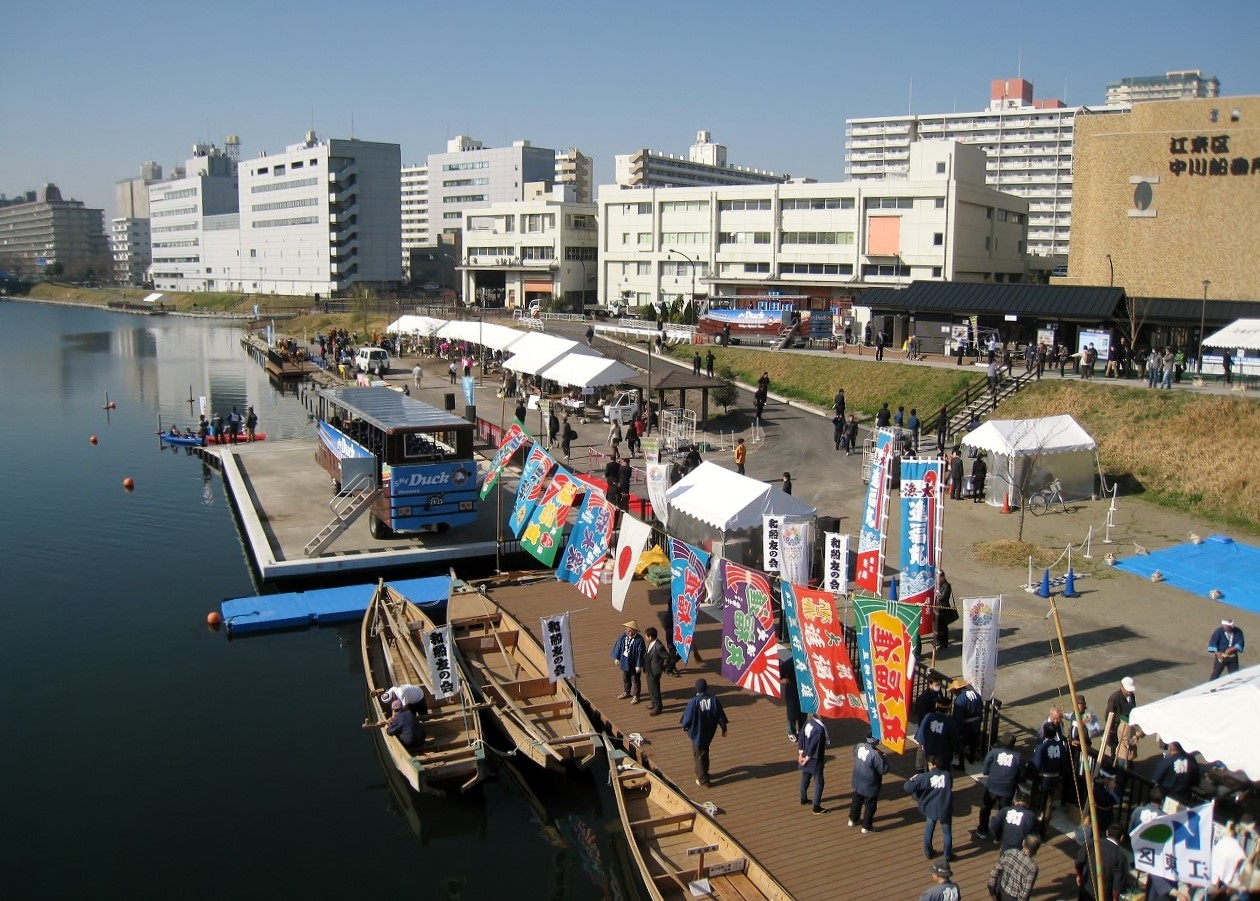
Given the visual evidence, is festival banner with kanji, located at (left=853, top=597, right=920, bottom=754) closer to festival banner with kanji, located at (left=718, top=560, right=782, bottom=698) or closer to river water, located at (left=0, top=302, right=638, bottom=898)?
festival banner with kanji, located at (left=718, top=560, right=782, bottom=698)

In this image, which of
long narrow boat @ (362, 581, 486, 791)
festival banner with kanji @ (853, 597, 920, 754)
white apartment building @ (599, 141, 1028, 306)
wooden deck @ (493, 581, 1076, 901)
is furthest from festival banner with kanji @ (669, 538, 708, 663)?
white apartment building @ (599, 141, 1028, 306)

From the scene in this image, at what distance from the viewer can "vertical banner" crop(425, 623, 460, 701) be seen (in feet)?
56.4

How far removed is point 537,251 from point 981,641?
9048 cm

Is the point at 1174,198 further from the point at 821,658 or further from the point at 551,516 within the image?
the point at 821,658

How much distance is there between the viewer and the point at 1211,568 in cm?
2359

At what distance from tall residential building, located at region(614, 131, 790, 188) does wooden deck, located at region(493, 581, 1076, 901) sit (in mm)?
136342

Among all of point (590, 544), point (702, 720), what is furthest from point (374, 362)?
point (702, 720)

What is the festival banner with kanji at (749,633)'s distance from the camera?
1570 centimetres

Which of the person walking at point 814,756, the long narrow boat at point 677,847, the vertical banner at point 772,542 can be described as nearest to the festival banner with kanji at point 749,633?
the person walking at point 814,756

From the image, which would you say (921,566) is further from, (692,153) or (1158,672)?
(692,153)

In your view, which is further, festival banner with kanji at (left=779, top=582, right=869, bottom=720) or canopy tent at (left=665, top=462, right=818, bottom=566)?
canopy tent at (left=665, top=462, right=818, bottom=566)

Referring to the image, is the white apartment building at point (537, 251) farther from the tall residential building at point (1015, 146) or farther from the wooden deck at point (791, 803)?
the wooden deck at point (791, 803)

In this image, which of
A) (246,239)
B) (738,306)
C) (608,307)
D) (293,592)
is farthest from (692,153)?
(293,592)

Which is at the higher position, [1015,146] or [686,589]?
[1015,146]
